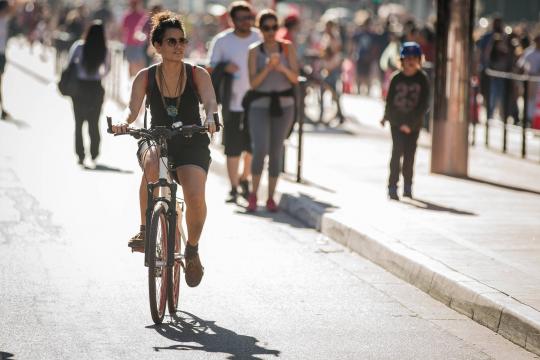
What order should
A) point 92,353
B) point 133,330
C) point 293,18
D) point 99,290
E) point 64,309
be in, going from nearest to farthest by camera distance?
point 92,353, point 133,330, point 64,309, point 99,290, point 293,18

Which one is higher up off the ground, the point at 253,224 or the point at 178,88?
the point at 178,88

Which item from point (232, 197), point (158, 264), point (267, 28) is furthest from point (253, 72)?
point (158, 264)

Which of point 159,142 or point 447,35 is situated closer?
point 159,142

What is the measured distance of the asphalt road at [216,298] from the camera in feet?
25.0

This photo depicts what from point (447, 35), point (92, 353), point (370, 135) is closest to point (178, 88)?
point (92, 353)

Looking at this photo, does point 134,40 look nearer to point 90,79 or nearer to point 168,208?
point 90,79

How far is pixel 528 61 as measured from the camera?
2269 cm

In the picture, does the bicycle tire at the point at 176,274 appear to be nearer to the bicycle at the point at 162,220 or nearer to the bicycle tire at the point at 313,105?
the bicycle at the point at 162,220

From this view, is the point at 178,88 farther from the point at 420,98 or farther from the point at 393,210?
the point at 420,98

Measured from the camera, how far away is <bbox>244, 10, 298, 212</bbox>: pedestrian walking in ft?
42.3

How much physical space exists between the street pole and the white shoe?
3785 mm

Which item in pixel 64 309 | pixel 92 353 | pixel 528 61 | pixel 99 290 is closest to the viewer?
pixel 92 353

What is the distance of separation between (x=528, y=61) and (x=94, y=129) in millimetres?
8478

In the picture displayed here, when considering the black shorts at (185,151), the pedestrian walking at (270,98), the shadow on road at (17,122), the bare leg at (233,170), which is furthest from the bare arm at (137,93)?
the shadow on road at (17,122)
